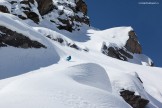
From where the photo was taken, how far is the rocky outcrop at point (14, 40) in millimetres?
23438

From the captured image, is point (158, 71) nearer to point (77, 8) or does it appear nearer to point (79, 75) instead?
point (79, 75)

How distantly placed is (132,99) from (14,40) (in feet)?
30.9

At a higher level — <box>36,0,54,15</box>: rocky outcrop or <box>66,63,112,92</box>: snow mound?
<box>36,0,54,15</box>: rocky outcrop

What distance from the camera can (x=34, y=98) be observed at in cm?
1193

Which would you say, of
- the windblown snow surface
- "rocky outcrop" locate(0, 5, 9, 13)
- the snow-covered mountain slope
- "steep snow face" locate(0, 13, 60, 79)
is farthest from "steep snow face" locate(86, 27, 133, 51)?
"steep snow face" locate(0, 13, 60, 79)

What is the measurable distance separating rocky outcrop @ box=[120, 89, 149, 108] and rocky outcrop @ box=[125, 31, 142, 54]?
156ft

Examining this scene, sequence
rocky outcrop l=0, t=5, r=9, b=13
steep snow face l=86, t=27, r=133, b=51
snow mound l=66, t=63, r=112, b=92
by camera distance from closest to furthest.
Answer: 1. snow mound l=66, t=63, r=112, b=92
2. rocky outcrop l=0, t=5, r=9, b=13
3. steep snow face l=86, t=27, r=133, b=51

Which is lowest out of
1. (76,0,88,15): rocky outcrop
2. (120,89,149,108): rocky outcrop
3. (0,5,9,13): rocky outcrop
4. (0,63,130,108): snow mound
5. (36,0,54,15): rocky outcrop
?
(120,89,149,108): rocky outcrop

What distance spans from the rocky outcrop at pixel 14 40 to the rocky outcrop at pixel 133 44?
50.0m

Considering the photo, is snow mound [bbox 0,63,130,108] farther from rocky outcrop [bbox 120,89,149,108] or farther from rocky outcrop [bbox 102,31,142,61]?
rocky outcrop [bbox 102,31,142,61]

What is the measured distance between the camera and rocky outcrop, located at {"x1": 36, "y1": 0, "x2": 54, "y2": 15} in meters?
65.4

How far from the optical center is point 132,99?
1026 inches

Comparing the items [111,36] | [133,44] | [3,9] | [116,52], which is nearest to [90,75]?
[3,9]

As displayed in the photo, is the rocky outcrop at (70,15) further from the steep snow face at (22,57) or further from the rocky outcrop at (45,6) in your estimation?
the steep snow face at (22,57)
